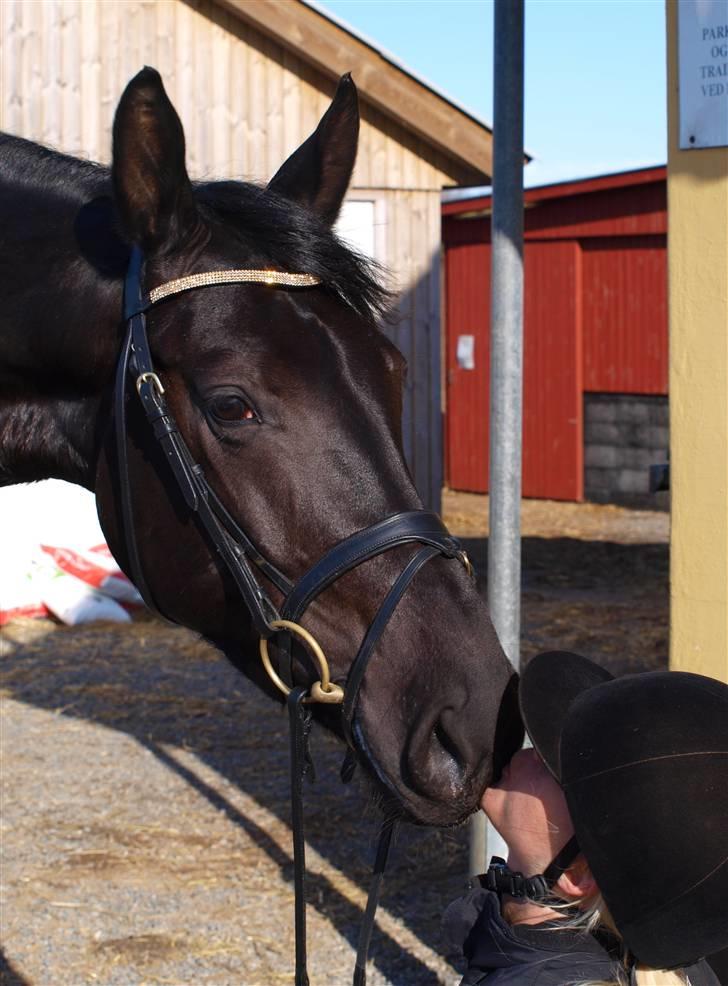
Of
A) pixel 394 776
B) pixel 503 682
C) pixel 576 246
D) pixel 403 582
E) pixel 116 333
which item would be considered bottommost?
pixel 394 776

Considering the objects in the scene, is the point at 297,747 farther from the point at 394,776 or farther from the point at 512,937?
the point at 512,937

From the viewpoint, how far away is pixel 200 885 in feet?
13.0

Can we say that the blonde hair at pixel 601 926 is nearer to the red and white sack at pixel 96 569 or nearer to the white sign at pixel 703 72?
the white sign at pixel 703 72

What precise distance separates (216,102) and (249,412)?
6482 millimetres

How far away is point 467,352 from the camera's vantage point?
1402cm

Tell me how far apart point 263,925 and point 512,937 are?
6.64 feet

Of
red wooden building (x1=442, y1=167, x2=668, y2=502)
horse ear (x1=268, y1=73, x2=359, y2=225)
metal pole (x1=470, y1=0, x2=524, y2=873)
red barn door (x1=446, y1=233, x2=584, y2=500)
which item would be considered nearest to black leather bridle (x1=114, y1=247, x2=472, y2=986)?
horse ear (x1=268, y1=73, x2=359, y2=225)

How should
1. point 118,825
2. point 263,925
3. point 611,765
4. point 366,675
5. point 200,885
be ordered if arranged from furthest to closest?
point 118,825, point 200,885, point 263,925, point 366,675, point 611,765

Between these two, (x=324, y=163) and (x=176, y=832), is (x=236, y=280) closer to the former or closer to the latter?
(x=324, y=163)

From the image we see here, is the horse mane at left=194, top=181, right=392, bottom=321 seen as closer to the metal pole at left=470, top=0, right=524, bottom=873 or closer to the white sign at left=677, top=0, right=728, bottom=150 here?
the metal pole at left=470, top=0, right=524, bottom=873

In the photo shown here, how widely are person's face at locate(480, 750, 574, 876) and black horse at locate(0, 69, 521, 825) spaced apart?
0.13 m

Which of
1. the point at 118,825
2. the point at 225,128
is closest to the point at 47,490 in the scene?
the point at 225,128

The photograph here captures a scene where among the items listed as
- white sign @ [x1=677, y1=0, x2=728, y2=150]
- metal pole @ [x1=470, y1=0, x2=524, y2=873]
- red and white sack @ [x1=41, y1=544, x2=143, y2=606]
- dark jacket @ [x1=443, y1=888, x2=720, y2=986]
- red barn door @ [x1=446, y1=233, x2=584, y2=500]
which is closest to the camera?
dark jacket @ [x1=443, y1=888, x2=720, y2=986]

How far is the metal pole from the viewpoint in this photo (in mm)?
2793
